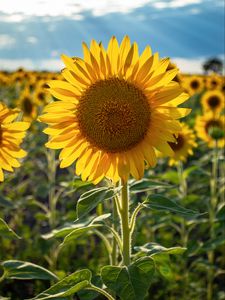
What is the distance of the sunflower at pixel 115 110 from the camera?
1.98 meters

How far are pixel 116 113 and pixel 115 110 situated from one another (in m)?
0.01

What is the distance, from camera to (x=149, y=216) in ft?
12.7

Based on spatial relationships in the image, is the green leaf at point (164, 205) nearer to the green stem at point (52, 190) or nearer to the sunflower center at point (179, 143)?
the sunflower center at point (179, 143)

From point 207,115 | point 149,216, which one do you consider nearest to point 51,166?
point 149,216

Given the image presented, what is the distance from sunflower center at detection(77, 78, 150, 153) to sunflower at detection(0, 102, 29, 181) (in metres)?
0.53

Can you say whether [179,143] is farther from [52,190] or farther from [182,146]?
[52,190]

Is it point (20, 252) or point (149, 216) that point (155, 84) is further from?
point (20, 252)

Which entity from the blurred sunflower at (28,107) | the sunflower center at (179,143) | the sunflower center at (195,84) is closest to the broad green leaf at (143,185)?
the sunflower center at (179,143)

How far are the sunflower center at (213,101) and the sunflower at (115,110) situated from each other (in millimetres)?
4876

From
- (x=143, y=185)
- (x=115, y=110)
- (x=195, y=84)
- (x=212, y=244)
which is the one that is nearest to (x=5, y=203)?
(x=143, y=185)

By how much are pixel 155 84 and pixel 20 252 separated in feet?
11.7

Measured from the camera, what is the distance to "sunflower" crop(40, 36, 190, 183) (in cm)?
198

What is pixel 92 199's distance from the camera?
2002mm

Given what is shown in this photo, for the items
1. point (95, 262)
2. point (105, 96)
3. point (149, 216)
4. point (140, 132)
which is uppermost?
point (105, 96)
